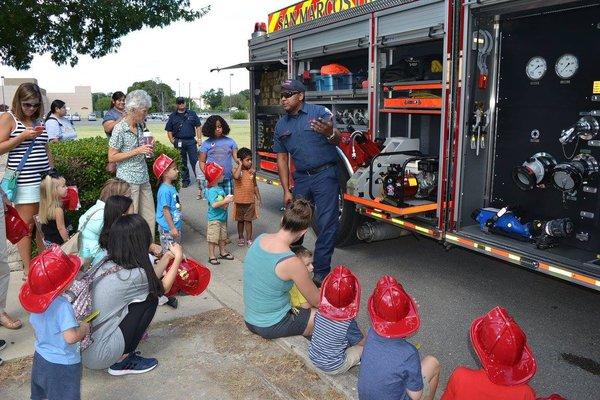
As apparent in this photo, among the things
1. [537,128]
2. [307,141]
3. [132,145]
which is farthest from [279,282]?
[537,128]

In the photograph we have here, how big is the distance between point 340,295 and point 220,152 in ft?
12.9

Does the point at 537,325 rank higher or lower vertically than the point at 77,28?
lower

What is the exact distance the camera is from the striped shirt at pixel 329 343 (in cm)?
306

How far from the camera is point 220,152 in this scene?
646 cm

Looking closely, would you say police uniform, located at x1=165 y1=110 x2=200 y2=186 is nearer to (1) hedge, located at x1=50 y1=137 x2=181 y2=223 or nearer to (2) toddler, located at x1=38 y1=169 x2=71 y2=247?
(1) hedge, located at x1=50 y1=137 x2=181 y2=223

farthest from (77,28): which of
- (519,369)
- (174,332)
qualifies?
(519,369)

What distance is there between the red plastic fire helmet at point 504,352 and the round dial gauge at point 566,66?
2.72 meters

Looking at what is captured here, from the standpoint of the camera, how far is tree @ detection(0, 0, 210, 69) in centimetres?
1352

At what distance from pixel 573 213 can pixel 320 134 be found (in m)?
2.22

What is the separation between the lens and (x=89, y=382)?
3.21 m

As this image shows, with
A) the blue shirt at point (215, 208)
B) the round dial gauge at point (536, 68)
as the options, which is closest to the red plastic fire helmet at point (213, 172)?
the blue shirt at point (215, 208)

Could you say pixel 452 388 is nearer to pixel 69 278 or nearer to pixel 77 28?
pixel 69 278

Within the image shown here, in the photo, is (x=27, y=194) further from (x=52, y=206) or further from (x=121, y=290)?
(x=121, y=290)

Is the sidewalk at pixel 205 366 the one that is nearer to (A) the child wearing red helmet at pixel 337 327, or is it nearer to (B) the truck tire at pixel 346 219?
(A) the child wearing red helmet at pixel 337 327
